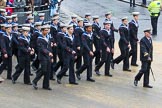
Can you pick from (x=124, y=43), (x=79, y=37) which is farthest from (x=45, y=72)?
(x=124, y=43)

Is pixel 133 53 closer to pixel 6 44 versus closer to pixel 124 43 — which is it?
pixel 124 43

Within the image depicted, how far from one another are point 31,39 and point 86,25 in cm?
175

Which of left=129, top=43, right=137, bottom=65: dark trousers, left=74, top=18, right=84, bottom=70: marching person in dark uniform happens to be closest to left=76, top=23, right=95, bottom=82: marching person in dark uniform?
left=74, top=18, right=84, bottom=70: marching person in dark uniform

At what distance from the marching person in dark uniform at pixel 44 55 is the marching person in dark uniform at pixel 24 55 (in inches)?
24.4

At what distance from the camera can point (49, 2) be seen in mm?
24578

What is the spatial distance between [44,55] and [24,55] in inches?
34.5

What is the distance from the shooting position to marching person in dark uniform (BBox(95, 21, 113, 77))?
1627 cm

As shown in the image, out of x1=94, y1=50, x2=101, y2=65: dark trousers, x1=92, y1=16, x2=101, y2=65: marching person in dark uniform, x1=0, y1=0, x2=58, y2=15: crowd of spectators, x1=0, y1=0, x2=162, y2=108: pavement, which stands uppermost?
x1=0, y1=0, x2=58, y2=15: crowd of spectators

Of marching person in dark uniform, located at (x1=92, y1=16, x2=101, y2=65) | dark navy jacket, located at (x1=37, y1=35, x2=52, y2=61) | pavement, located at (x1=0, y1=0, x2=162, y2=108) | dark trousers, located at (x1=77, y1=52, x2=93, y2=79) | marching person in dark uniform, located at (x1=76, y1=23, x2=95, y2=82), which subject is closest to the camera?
pavement, located at (x1=0, y1=0, x2=162, y2=108)

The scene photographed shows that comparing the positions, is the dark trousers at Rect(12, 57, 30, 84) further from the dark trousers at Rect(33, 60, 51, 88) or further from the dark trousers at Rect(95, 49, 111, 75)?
the dark trousers at Rect(95, 49, 111, 75)

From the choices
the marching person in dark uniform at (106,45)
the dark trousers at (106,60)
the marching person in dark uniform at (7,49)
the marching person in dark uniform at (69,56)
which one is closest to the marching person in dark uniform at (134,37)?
the marching person in dark uniform at (106,45)

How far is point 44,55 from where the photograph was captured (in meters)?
14.3

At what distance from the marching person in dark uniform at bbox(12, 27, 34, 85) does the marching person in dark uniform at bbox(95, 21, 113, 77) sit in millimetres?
2447

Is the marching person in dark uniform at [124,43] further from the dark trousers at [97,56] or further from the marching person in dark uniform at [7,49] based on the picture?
the marching person in dark uniform at [7,49]
